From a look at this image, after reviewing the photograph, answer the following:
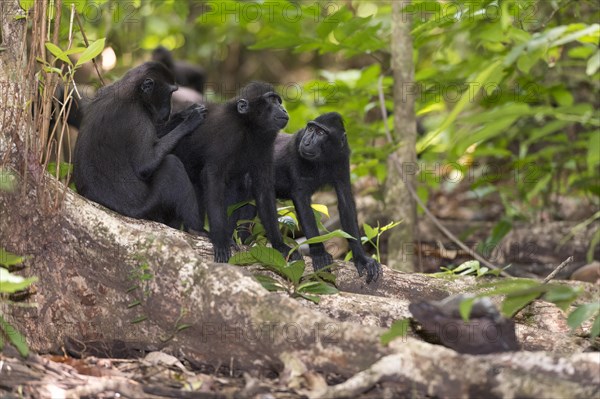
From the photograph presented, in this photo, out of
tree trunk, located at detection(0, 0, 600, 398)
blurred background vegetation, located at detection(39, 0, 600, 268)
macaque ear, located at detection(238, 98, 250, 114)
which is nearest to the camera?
tree trunk, located at detection(0, 0, 600, 398)

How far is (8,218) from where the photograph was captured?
419 cm

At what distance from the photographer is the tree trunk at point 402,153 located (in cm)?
711

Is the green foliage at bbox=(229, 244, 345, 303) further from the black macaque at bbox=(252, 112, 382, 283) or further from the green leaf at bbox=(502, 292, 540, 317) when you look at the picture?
the black macaque at bbox=(252, 112, 382, 283)

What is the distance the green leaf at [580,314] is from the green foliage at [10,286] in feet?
7.51

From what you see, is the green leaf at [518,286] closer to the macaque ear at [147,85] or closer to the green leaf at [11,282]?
the green leaf at [11,282]

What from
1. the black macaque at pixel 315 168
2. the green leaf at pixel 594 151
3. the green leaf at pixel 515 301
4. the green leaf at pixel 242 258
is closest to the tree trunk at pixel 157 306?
the green leaf at pixel 515 301

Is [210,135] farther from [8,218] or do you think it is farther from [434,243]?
[434,243]

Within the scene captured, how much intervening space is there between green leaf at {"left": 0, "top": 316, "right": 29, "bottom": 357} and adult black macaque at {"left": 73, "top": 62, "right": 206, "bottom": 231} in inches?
68.9

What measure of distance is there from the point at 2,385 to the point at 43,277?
3.17 ft

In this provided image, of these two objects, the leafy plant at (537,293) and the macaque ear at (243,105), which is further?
the macaque ear at (243,105)

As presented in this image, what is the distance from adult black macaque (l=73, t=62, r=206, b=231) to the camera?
5.43 m

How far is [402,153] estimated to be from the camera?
23.6 ft

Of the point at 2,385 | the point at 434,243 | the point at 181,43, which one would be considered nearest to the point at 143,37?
the point at 181,43

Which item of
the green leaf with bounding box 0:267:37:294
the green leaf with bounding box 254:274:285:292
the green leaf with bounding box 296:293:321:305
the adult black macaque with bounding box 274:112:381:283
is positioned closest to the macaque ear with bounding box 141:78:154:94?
the adult black macaque with bounding box 274:112:381:283
